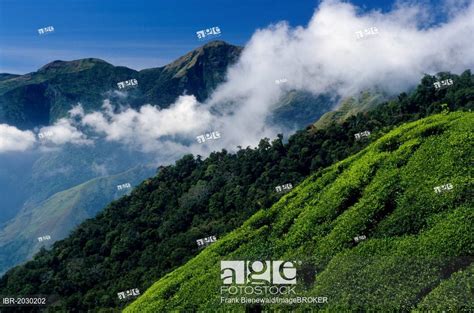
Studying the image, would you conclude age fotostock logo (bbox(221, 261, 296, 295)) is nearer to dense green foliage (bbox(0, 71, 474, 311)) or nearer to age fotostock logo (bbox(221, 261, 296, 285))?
age fotostock logo (bbox(221, 261, 296, 285))

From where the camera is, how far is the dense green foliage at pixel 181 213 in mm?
68875

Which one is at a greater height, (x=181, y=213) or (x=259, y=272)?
(x=259, y=272)

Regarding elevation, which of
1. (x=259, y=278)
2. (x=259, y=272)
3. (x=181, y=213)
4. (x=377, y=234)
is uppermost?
(x=377, y=234)

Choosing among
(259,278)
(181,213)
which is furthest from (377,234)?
(181,213)

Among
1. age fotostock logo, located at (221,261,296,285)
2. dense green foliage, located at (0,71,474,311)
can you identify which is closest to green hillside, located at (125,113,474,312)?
age fotostock logo, located at (221,261,296,285)

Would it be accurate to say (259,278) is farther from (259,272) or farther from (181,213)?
(181,213)

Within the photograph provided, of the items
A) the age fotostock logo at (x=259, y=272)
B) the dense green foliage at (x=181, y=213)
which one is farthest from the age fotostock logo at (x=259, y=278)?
the dense green foliage at (x=181, y=213)

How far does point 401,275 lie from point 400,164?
9420 mm

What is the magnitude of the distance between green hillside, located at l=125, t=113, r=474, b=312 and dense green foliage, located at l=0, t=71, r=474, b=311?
2441 cm

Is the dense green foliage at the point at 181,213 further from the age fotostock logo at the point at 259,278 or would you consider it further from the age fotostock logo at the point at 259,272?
the age fotostock logo at the point at 259,278

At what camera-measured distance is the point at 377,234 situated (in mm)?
28406

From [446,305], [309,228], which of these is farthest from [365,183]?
[446,305]

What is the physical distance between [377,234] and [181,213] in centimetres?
5515

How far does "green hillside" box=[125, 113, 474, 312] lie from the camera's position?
78.6 feet
